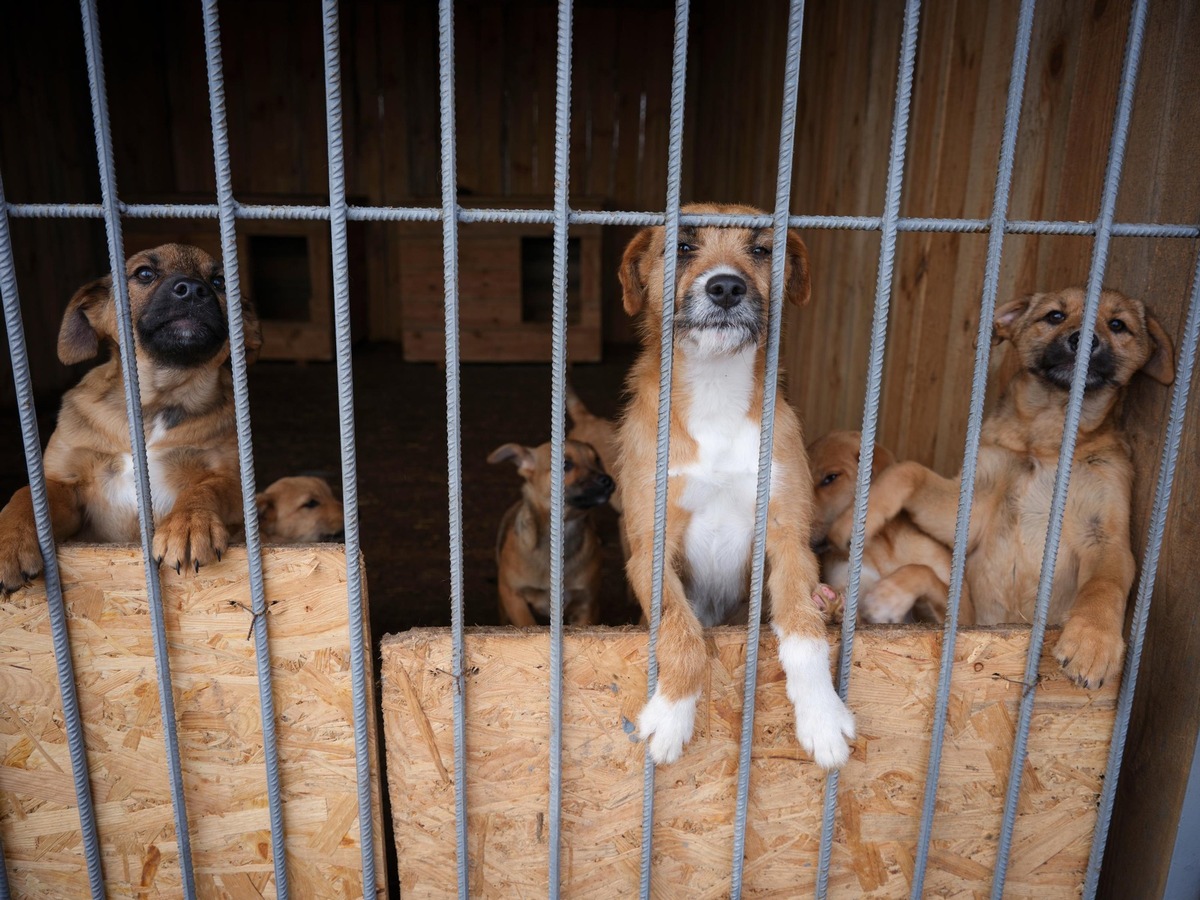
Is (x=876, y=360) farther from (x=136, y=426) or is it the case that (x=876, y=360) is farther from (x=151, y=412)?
(x=151, y=412)

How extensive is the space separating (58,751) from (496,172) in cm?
1041

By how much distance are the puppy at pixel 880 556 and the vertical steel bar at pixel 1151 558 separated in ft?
2.64

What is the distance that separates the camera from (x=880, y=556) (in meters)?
3.50

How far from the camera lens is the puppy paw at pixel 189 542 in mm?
2180

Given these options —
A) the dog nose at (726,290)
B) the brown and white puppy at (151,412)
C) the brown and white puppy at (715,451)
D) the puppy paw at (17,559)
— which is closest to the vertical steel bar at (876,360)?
the brown and white puppy at (715,451)

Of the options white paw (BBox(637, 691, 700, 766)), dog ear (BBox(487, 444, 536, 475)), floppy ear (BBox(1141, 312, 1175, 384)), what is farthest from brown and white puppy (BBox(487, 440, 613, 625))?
floppy ear (BBox(1141, 312, 1175, 384))

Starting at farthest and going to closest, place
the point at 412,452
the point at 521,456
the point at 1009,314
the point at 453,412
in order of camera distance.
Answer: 1. the point at 412,452
2. the point at 521,456
3. the point at 1009,314
4. the point at 453,412

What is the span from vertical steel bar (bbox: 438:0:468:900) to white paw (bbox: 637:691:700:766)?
48 centimetres

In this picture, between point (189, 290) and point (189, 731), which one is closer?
point (189, 731)

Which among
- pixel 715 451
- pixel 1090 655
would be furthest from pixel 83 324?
pixel 1090 655

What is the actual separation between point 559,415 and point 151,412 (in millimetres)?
1792

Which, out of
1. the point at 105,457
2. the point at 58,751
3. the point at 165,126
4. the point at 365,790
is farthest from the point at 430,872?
the point at 165,126

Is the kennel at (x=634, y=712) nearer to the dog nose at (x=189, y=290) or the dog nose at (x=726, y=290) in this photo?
the dog nose at (x=726, y=290)

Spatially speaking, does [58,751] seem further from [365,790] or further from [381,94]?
[381,94]
